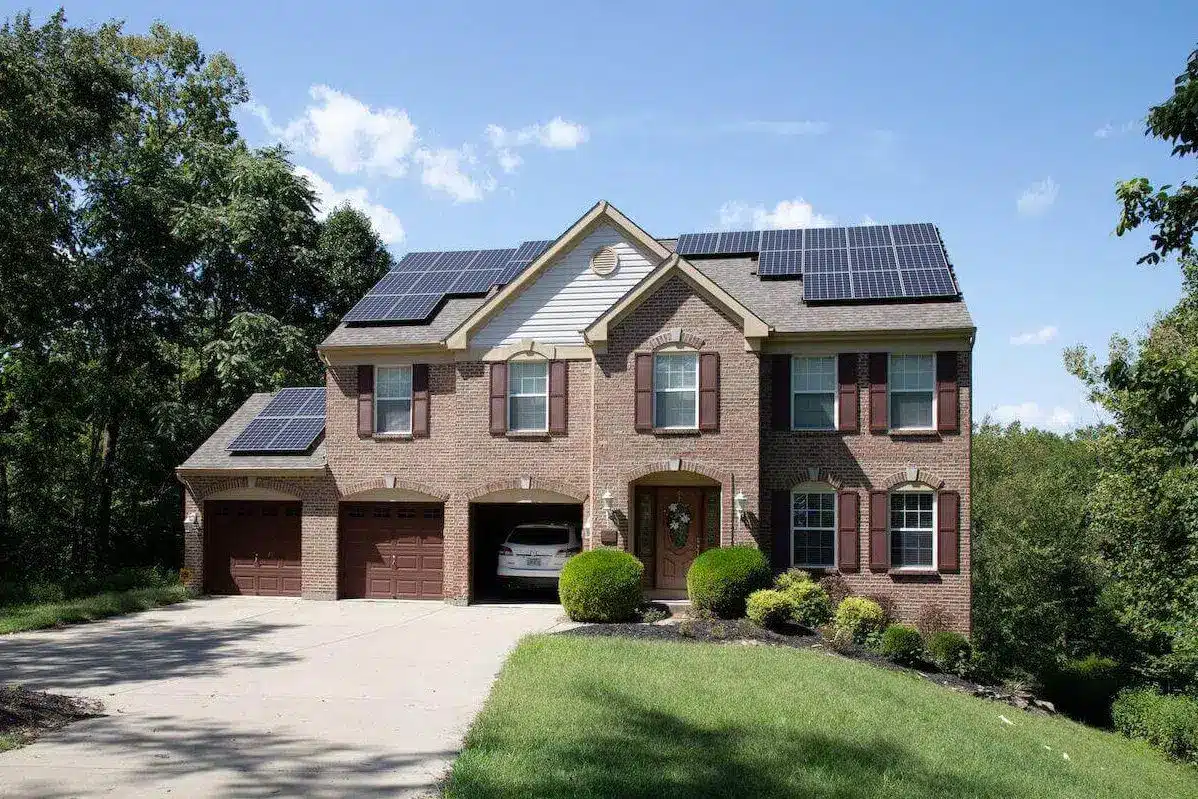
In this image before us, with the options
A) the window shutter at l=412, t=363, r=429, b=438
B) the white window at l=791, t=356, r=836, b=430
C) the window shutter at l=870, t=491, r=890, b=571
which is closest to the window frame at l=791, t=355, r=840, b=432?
the white window at l=791, t=356, r=836, b=430

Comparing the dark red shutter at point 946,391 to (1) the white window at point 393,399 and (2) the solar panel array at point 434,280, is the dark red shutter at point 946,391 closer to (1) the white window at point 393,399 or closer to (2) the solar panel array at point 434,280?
(2) the solar panel array at point 434,280

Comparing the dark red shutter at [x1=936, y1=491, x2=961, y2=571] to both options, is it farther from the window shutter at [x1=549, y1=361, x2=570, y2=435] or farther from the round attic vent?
the round attic vent

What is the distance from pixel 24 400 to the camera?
24.4 m

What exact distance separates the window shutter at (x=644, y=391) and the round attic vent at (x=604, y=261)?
2.27 meters

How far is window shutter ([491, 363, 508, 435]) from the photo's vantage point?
71.3 feet

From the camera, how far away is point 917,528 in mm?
20484

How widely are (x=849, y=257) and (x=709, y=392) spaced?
5.14 m

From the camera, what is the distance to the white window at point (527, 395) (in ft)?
71.4

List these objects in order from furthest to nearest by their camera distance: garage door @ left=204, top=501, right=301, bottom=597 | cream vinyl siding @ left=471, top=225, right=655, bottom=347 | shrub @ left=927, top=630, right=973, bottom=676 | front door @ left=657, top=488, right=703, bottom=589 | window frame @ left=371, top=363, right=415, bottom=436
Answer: garage door @ left=204, top=501, right=301, bottom=597, window frame @ left=371, top=363, right=415, bottom=436, cream vinyl siding @ left=471, top=225, right=655, bottom=347, front door @ left=657, top=488, right=703, bottom=589, shrub @ left=927, top=630, right=973, bottom=676

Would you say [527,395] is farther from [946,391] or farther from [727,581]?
[946,391]

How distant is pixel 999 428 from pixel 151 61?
41.6 metres

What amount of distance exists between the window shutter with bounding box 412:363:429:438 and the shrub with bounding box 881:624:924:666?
416 inches

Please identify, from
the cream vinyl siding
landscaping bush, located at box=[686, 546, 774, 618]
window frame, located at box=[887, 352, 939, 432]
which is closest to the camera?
landscaping bush, located at box=[686, 546, 774, 618]

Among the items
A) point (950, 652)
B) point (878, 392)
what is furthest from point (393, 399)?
point (950, 652)
